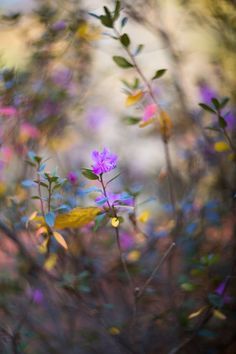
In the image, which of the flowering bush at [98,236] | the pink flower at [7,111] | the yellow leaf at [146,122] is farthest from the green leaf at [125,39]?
the pink flower at [7,111]

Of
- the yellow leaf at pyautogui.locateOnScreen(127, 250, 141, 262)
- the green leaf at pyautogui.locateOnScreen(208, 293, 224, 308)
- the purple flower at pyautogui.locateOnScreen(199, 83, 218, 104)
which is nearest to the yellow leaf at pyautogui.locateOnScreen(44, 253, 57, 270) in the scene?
the yellow leaf at pyautogui.locateOnScreen(127, 250, 141, 262)

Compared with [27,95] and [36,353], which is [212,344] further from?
[27,95]

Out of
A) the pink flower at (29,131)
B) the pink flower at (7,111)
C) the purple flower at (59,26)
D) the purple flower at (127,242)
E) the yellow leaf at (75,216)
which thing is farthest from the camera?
the purple flower at (127,242)

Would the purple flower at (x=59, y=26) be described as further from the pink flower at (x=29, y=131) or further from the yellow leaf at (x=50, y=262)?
the yellow leaf at (x=50, y=262)

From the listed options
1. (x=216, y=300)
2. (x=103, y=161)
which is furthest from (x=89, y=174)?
(x=216, y=300)

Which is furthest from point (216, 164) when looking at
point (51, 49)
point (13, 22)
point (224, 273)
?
point (13, 22)

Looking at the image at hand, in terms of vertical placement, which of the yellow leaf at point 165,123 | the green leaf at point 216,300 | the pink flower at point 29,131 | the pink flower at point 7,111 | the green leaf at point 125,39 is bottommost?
the green leaf at point 216,300

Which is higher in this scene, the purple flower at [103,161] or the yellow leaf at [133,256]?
the purple flower at [103,161]

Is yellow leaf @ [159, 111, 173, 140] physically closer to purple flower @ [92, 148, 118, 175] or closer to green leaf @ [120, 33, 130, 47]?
green leaf @ [120, 33, 130, 47]
